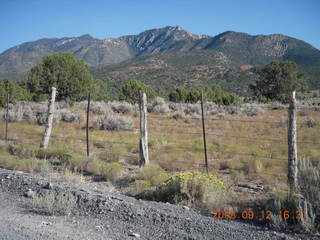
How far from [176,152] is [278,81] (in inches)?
1532

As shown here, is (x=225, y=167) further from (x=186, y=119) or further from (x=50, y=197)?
(x=186, y=119)

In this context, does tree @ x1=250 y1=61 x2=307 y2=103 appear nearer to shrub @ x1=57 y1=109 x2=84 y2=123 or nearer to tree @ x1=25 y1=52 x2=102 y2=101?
tree @ x1=25 y1=52 x2=102 y2=101

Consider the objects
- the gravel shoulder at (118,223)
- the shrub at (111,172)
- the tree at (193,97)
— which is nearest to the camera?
the gravel shoulder at (118,223)

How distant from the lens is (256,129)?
1692cm

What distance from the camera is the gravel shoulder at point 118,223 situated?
13.9 feet

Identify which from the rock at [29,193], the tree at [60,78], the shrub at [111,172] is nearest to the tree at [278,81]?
the tree at [60,78]

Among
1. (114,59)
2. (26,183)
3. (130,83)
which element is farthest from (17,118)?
(114,59)

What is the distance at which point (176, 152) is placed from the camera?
11.3m

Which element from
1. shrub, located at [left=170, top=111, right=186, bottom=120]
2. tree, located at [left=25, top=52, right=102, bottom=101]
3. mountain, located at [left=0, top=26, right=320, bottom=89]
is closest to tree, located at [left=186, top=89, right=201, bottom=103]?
tree, located at [left=25, top=52, right=102, bottom=101]

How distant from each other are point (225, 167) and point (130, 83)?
102 feet

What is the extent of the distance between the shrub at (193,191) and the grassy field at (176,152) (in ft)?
5.82

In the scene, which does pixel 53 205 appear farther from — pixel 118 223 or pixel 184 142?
pixel 184 142

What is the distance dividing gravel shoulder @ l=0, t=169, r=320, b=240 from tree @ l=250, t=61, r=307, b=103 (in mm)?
→ 41832
